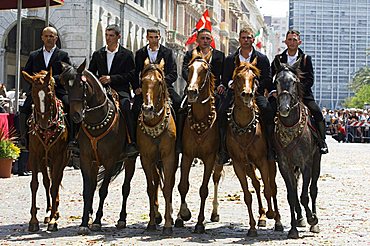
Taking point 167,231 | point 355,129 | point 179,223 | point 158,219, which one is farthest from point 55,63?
point 355,129

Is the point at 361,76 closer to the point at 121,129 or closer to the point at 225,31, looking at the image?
the point at 225,31

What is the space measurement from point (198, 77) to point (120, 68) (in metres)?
1.94

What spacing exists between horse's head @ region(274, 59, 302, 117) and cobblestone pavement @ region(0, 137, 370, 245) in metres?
1.96

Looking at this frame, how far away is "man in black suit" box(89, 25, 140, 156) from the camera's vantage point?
13430 mm

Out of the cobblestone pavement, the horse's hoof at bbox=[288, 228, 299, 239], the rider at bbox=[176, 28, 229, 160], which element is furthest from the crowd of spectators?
the horse's hoof at bbox=[288, 228, 299, 239]

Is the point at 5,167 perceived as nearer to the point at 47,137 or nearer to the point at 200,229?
the point at 47,137

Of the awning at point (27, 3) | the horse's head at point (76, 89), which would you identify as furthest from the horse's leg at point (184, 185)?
the awning at point (27, 3)

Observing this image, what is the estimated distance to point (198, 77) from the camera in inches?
480

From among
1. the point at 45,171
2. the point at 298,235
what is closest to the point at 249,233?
the point at 298,235

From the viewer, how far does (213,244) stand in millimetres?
11391

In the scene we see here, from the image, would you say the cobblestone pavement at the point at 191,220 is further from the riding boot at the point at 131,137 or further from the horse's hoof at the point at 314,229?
the riding boot at the point at 131,137

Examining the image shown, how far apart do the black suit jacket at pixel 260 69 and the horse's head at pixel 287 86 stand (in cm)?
80

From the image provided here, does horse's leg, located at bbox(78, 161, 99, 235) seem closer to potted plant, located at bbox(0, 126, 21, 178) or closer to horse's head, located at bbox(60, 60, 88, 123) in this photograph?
horse's head, located at bbox(60, 60, 88, 123)

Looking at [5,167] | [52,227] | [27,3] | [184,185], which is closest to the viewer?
[52,227]
